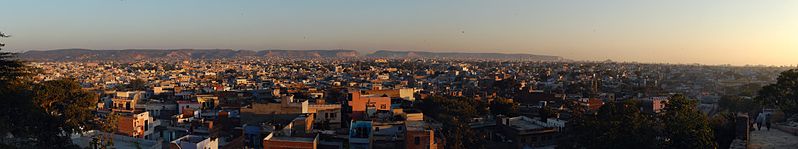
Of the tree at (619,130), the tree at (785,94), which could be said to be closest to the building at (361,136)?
the tree at (619,130)

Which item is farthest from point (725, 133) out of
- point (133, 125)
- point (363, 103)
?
point (133, 125)

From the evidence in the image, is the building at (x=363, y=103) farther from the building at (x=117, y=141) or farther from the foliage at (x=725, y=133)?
the foliage at (x=725, y=133)

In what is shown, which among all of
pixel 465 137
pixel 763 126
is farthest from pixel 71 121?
pixel 763 126

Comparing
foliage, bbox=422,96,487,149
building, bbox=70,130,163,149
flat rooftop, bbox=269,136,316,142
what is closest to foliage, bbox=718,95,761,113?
foliage, bbox=422,96,487,149

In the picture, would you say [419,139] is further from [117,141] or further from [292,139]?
[117,141]

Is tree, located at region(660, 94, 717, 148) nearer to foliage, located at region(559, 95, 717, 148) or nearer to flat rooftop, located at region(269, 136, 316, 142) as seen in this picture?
foliage, located at region(559, 95, 717, 148)
